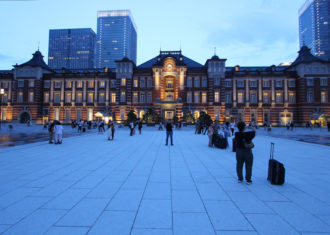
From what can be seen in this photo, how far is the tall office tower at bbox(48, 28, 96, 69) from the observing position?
13175 cm

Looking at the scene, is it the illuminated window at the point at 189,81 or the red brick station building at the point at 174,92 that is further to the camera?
the illuminated window at the point at 189,81

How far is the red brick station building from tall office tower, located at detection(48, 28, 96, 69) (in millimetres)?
94762

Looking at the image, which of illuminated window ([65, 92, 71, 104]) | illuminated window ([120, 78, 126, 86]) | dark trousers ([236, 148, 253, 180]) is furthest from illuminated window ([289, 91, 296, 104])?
illuminated window ([65, 92, 71, 104])

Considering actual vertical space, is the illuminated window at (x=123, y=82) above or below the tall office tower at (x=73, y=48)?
below

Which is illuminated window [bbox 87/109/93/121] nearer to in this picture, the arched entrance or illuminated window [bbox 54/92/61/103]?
illuminated window [bbox 54/92/61/103]

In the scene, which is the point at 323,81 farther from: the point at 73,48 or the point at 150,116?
the point at 73,48

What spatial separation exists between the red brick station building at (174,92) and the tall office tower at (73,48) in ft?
311

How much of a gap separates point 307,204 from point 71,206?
4.69 meters

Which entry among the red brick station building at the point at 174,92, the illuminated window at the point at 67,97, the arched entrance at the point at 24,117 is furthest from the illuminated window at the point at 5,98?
the illuminated window at the point at 67,97

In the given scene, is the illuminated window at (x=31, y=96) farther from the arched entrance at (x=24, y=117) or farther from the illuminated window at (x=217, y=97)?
the illuminated window at (x=217, y=97)

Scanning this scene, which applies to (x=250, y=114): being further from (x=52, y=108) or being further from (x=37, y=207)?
(x=52, y=108)

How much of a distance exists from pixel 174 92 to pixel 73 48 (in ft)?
405

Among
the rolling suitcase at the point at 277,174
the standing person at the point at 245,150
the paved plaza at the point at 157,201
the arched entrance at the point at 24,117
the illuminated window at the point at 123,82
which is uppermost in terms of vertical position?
the illuminated window at the point at 123,82

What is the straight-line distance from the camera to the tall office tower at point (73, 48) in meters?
132
